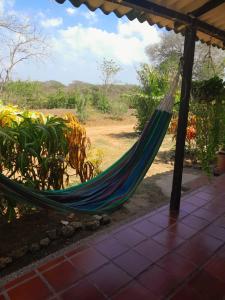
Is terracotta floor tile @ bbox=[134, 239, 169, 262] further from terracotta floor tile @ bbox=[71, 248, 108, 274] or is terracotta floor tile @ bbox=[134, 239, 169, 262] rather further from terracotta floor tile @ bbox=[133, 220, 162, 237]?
terracotta floor tile @ bbox=[71, 248, 108, 274]

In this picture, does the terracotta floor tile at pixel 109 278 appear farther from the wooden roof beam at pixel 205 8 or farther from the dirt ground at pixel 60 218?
the wooden roof beam at pixel 205 8

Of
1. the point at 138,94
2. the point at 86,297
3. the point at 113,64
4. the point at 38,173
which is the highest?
the point at 113,64

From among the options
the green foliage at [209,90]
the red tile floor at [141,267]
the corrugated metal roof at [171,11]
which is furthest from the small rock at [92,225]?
the corrugated metal roof at [171,11]

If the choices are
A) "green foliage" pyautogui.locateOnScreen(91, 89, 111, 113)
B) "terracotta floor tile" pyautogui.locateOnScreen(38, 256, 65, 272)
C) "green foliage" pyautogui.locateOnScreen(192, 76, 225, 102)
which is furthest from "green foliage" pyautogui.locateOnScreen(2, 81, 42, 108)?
"terracotta floor tile" pyautogui.locateOnScreen(38, 256, 65, 272)

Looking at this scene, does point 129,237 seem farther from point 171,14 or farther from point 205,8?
point 205,8

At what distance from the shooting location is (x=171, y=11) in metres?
1.96

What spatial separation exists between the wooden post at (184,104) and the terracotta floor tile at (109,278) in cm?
100

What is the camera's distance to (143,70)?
718 cm

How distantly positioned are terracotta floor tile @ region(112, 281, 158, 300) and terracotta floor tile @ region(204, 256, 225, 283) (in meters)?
0.43

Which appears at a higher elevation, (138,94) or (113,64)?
(113,64)

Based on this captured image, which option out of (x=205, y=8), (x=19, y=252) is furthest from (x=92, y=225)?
(x=205, y=8)

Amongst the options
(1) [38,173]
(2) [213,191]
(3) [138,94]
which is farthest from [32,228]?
(3) [138,94]

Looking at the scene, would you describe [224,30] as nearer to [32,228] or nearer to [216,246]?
[216,246]

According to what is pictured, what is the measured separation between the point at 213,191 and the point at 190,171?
38.7 inches
